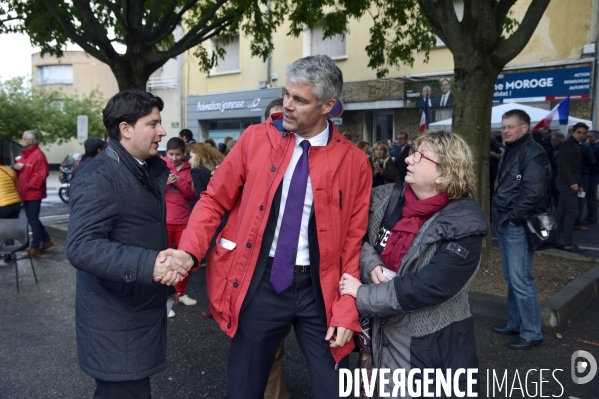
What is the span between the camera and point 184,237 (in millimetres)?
2371

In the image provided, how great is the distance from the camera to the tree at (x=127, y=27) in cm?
877

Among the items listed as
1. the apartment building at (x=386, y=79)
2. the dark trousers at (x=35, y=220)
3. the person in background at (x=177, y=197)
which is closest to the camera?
the person in background at (x=177, y=197)

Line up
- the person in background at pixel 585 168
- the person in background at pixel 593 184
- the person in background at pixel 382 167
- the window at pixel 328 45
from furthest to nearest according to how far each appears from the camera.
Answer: the window at pixel 328 45 < the person in background at pixel 593 184 < the person in background at pixel 585 168 < the person in background at pixel 382 167

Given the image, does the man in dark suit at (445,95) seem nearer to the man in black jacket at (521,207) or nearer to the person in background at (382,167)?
the person in background at (382,167)

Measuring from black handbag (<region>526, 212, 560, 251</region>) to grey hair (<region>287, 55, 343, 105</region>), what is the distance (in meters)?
2.63

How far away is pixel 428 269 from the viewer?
86.2 inches

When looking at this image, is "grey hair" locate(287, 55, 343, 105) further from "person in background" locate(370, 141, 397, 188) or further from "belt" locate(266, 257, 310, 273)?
"person in background" locate(370, 141, 397, 188)

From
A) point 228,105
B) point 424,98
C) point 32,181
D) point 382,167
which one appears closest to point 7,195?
point 32,181

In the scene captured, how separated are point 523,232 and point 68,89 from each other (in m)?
43.7

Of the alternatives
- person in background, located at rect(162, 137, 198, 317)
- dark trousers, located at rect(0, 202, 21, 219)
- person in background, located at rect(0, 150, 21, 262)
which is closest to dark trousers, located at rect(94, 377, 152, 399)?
person in background, located at rect(162, 137, 198, 317)

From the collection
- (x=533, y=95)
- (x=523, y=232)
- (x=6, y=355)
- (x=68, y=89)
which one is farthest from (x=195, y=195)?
(x=68, y=89)

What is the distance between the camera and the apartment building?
1392 cm

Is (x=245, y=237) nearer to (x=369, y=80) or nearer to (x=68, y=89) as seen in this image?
(x=369, y=80)

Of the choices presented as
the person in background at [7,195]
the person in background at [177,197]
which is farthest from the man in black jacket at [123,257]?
the person in background at [7,195]
